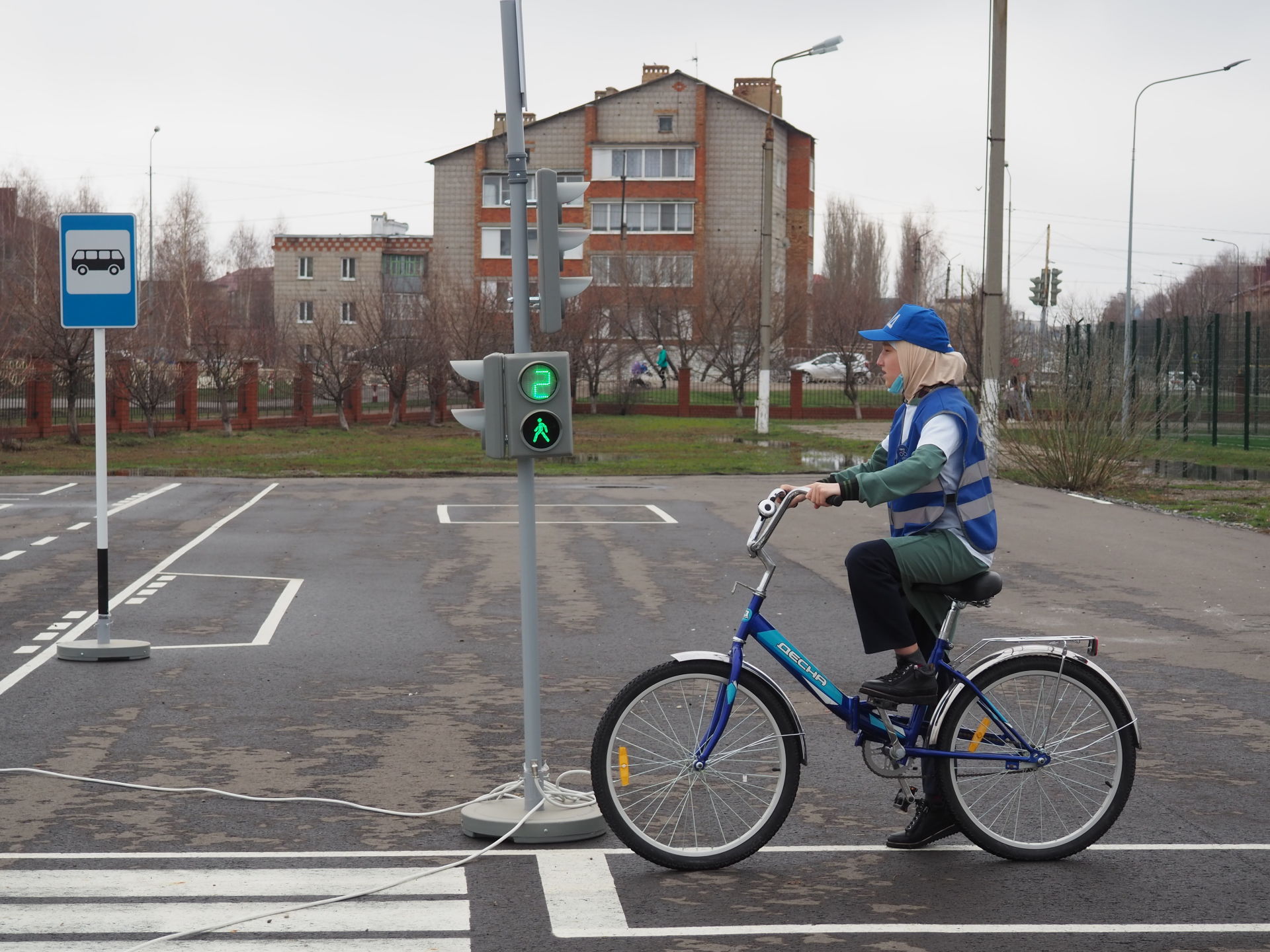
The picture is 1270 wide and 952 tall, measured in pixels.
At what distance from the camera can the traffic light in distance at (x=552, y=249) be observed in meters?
5.80

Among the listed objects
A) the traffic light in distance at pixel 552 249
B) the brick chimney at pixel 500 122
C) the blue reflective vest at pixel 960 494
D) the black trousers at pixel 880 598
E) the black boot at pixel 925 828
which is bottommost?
the black boot at pixel 925 828

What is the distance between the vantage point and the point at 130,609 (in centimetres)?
1220

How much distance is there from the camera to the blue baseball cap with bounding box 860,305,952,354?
19.2 feet

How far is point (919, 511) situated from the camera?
567cm

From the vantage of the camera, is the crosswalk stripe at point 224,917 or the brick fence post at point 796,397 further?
the brick fence post at point 796,397

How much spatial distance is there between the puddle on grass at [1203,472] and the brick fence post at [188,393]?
24.2 m

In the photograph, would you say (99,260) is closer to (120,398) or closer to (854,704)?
(854,704)

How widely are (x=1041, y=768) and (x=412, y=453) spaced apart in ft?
99.7

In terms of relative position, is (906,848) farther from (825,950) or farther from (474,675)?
(474,675)

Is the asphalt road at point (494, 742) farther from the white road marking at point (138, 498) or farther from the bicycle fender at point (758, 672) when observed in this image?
the white road marking at point (138, 498)

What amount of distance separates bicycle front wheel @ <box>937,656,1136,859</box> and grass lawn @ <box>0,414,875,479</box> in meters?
22.0

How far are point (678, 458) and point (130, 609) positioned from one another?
21831mm

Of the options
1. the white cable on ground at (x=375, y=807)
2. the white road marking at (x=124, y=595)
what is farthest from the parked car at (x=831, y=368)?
the white cable on ground at (x=375, y=807)

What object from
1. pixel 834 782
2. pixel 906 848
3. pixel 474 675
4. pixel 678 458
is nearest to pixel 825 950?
pixel 906 848
